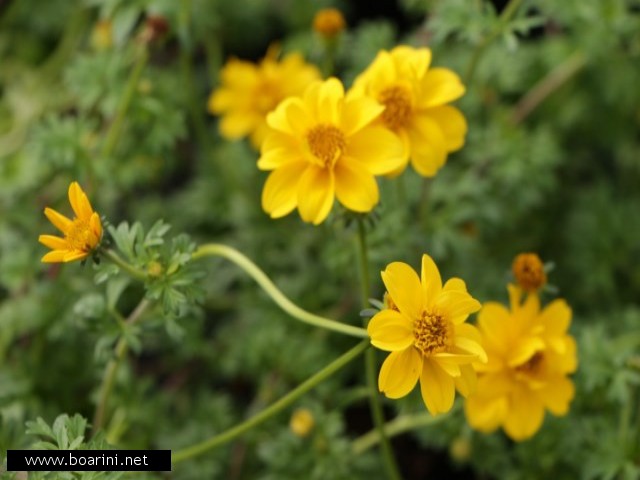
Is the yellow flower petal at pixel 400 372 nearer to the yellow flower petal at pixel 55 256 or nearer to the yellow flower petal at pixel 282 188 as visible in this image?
the yellow flower petal at pixel 282 188

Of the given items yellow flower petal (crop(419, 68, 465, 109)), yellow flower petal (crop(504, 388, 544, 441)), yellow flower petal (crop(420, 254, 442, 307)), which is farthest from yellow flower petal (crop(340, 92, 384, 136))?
yellow flower petal (crop(504, 388, 544, 441))

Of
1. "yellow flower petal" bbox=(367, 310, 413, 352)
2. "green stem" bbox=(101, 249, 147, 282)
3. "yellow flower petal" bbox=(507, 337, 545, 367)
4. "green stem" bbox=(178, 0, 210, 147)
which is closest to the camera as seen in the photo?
"yellow flower petal" bbox=(367, 310, 413, 352)

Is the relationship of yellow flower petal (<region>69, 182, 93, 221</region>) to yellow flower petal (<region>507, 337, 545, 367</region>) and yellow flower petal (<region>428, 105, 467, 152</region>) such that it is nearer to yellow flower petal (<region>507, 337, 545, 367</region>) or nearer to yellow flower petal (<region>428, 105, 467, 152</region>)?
yellow flower petal (<region>428, 105, 467, 152</region>)

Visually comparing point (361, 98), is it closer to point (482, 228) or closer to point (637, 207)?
point (482, 228)

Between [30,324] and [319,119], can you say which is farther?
[30,324]

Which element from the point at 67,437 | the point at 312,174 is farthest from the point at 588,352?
the point at 67,437
